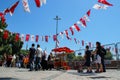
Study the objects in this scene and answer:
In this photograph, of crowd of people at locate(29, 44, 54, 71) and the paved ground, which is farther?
crowd of people at locate(29, 44, 54, 71)

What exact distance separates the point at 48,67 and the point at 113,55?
211 inches

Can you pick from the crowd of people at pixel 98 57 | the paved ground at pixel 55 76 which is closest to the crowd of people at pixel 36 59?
the crowd of people at pixel 98 57

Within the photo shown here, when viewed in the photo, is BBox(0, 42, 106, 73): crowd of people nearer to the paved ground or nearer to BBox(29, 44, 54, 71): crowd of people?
BBox(29, 44, 54, 71): crowd of people

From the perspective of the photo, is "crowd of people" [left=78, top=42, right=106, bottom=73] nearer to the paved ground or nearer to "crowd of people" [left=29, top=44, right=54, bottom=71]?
the paved ground

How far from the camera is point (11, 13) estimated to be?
13164 mm

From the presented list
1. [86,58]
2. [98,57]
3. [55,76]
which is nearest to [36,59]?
[86,58]

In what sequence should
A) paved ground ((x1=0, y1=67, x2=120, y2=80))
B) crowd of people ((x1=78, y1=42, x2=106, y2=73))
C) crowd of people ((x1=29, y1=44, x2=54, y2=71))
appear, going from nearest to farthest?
paved ground ((x1=0, y1=67, x2=120, y2=80))
crowd of people ((x1=78, y1=42, x2=106, y2=73))
crowd of people ((x1=29, y1=44, x2=54, y2=71))

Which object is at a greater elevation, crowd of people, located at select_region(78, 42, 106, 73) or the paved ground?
crowd of people, located at select_region(78, 42, 106, 73)

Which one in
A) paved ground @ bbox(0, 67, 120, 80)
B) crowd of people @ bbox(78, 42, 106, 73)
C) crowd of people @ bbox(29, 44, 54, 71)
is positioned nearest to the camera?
paved ground @ bbox(0, 67, 120, 80)

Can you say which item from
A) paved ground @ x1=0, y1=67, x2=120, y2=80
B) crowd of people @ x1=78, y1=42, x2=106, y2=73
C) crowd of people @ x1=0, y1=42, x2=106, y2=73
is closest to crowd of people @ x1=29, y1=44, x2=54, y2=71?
crowd of people @ x1=0, y1=42, x2=106, y2=73

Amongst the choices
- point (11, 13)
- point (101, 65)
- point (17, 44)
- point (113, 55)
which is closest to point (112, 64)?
point (113, 55)

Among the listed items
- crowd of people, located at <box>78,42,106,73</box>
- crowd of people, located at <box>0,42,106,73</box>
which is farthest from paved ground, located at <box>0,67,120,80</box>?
crowd of people, located at <box>0,42,106,73</box>

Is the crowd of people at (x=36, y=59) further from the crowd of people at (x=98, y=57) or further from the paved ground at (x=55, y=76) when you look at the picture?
the paved ground at (x=55, y=76)

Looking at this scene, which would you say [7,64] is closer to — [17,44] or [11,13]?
[11,13]
